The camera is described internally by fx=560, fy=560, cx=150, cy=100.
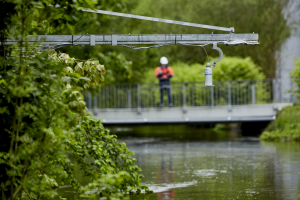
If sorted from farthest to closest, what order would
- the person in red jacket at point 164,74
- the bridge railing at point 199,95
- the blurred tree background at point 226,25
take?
the blurred tree background at point 226,25 → the bridge railing at point 199,95 → the person in red jacket at point 164,74

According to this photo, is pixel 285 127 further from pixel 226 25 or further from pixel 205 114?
pixel 226 25

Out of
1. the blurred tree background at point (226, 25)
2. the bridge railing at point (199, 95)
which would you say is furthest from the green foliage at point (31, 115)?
the blurred tree background at point (226, 25)

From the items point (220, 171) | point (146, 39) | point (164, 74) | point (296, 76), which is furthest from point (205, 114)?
point (146, 39)

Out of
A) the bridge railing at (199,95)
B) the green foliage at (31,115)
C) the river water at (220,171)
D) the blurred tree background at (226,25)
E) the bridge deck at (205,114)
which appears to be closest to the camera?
the green foliage at (31,115)

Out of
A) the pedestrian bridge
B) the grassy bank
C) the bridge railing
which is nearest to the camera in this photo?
the grassy bank

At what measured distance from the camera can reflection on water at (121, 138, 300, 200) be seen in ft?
34.7

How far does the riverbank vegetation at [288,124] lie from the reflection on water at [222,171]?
1.30 metres

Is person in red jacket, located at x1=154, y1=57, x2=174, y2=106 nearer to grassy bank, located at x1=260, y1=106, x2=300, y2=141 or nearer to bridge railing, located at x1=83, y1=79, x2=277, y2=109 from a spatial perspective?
bridge railing, located at x1=83, y1=79, x2=277, y2=109

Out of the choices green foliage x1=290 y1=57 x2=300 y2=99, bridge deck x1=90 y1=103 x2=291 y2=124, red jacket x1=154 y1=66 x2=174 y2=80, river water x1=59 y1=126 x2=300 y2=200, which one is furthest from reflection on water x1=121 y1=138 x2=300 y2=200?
red jacket x1=154 y1=66 x2=174 y2=80

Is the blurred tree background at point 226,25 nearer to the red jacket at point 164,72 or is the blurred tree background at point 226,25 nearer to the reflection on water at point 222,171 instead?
the red jacket at point 164,72

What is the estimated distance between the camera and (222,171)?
45.1 ft

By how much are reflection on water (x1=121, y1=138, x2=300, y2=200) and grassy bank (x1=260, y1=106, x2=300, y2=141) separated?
127 centimetres

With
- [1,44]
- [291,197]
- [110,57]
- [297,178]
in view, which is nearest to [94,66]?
[1,44]

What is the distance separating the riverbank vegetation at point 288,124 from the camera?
72.3 ft
